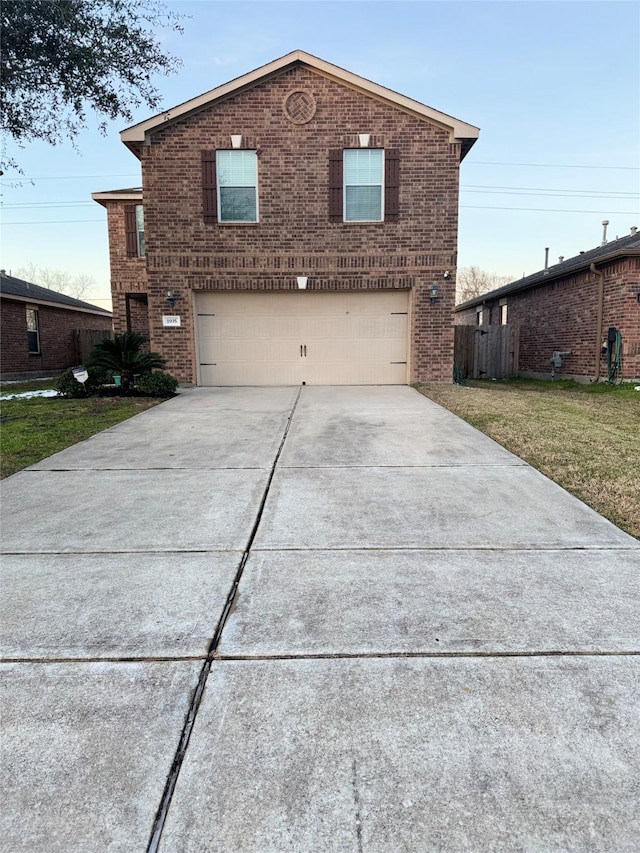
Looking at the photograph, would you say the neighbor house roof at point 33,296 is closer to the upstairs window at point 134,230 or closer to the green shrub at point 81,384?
the upstairs window at point 134,230

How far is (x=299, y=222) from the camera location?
39.5 ft

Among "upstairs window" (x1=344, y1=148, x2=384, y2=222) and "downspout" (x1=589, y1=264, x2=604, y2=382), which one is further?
"downspout" (x1=589, y1=264, x2=604, y2=382)

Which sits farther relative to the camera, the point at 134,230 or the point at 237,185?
the point at 134,230

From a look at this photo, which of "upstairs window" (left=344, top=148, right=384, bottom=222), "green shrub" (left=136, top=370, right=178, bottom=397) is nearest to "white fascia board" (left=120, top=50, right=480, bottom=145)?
"upstairs window" (left=344, top=148, right=384, bottom=222)

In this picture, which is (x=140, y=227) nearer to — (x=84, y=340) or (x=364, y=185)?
(x=364, y=185)

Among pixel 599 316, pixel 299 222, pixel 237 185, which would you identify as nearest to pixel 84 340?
pixel 237 185

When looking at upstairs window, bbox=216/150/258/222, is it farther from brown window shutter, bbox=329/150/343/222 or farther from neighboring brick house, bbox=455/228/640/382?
neighboring brick house, bbox=455/228/640/382

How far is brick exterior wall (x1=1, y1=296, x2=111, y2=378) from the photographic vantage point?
1753 centimetres

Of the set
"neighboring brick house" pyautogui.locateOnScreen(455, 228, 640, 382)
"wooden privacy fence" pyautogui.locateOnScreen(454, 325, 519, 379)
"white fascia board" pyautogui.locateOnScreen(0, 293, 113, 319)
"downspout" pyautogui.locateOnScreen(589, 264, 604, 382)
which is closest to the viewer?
"neighboring brick house" pyautogui.locateOnScreen(455, 228, 640, 382)

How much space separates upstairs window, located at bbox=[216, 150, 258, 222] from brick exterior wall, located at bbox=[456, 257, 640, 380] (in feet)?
29.5

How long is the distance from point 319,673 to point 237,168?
1222 cm

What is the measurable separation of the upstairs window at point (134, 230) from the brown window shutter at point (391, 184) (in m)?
7.16

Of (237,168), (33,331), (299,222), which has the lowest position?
(33,331)

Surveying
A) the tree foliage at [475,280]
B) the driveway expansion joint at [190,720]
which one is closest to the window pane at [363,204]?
the driveway expansion joint at [190,720]
